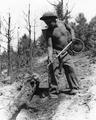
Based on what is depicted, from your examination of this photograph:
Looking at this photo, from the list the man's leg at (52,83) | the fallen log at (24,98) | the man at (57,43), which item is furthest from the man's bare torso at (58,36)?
the fallen log at (24,98)

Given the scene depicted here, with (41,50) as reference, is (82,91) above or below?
below

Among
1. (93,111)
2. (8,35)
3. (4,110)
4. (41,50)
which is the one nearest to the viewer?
(93,111)

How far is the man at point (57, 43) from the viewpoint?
6879 millimetres

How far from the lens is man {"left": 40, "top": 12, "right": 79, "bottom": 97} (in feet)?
22.6

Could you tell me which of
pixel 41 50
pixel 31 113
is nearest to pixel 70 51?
pixel 31 113

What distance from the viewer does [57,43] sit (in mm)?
7051

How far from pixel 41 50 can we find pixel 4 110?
24439 mm

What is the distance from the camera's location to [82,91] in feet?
22.5

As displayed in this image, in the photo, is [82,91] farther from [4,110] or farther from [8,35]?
[8,35]

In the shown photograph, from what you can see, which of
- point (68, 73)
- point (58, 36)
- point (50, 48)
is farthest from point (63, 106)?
point (58, 36)

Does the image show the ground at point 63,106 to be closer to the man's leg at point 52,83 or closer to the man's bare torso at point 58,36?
the man's leg at point 52,83

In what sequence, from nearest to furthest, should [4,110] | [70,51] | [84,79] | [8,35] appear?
[4,110], [70,51], [84,79], [8,35]

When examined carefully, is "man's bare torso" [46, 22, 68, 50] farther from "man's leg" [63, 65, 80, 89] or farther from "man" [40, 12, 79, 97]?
"man's leg" [63, 65, 80, 89]

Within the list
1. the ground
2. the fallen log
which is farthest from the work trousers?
the fallen log
